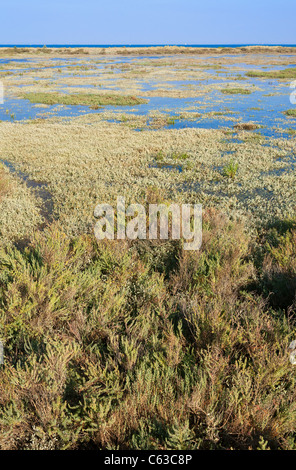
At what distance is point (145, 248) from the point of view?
300 inches

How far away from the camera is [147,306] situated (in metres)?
5.30

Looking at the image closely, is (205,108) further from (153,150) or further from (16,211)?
(16,211)

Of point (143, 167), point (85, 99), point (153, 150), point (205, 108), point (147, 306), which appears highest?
point (85, 99)

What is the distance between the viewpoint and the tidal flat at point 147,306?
10.2 feet

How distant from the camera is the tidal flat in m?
3.12

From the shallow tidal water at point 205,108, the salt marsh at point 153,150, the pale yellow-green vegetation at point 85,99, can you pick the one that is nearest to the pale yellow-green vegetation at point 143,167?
the salt marsh at point 153,150

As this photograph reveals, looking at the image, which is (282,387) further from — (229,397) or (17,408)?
(17,408)

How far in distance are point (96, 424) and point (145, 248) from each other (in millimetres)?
4920

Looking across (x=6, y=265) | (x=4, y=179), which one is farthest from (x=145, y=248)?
(x=4, y=179)

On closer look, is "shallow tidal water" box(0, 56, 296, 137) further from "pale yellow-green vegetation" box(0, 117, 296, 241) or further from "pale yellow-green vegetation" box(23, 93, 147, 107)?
"pale yellow-green vegetation" box(0, 117, 296, 241)

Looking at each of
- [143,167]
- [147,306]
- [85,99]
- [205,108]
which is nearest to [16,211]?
[143,167]

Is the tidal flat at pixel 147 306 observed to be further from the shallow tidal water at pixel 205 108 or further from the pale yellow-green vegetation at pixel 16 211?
the shallow tidal water at pixel 205 108
